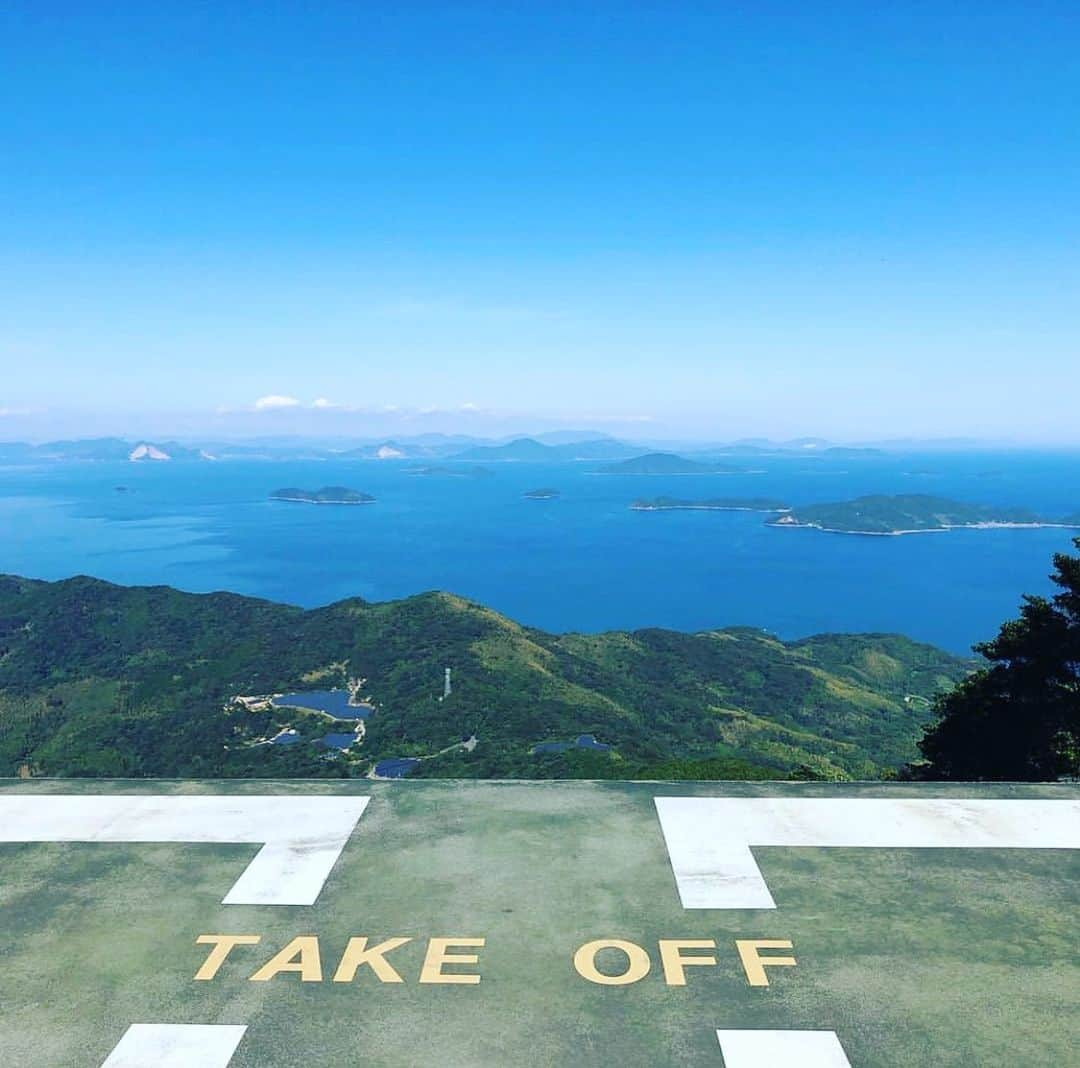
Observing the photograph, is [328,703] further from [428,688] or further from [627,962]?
[627,962]

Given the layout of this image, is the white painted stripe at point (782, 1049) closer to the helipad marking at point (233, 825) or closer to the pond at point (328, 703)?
the helipad marking at point (233, 825)

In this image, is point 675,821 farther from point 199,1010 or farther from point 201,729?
point 201,729

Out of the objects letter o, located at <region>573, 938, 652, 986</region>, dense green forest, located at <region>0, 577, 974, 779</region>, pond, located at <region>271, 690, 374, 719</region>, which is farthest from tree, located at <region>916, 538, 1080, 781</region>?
pond, located at <region>271, 690, 374, 719</region>

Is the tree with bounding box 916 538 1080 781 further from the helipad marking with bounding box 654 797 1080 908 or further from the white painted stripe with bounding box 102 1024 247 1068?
the white painted stripe with bounding box 102 1024 247 1068

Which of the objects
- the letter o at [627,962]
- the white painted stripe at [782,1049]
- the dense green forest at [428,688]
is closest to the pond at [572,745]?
the dense green forest at [428,688]

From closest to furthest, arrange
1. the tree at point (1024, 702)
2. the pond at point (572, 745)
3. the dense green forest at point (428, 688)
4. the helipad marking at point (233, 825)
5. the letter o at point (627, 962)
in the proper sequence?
1. the letter o at point (627, 962)
2. the helipad marking at point (233, 825)
3. the tree at point (1024, 702)
4. the pond at point (572, 745)
5. the dense green forest at point (428, 688)

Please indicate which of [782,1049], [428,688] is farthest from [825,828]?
[428,688]
